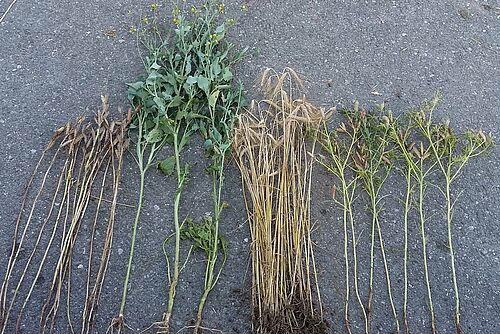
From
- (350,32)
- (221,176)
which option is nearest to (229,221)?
(221,176)

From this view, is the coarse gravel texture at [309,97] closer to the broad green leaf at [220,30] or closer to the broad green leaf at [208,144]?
the broad green leaf at [208,144]

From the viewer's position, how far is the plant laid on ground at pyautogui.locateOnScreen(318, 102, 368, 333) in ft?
8.63

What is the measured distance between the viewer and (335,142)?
281 centimetres

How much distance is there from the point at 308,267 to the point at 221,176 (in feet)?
1.78

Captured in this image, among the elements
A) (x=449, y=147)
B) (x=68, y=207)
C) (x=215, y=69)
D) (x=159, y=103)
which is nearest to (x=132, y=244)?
(x=68, y=207)

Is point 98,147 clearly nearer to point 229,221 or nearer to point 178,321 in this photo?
point 229,221

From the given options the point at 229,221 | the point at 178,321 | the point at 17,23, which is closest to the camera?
the point at 178,321

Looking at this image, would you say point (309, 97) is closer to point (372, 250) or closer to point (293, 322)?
point (372, 250)

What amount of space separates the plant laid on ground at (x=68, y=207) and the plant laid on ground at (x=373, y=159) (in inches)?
42.3

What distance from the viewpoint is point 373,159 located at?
2758 mm

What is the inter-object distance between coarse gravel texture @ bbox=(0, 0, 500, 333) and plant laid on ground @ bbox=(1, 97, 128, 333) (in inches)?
2.0

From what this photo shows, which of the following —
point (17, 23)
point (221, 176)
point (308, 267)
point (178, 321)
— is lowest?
point (178, 321)

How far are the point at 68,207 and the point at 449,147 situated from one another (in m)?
1.75

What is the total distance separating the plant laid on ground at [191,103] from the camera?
2.58 m
